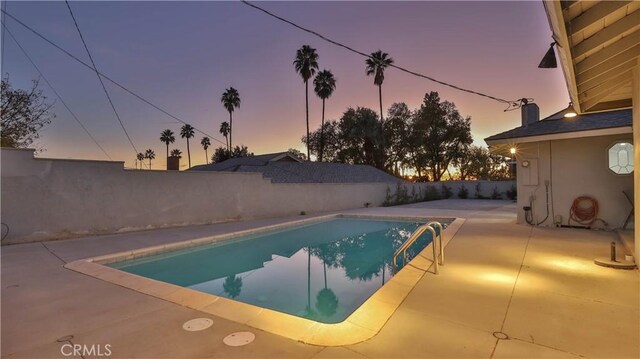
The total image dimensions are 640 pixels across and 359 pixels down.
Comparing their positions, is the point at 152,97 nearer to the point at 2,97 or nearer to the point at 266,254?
the point at 2,97

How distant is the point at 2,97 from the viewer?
13.2 metres

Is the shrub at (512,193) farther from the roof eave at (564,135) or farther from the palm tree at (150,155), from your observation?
the palm tree at (150,155)

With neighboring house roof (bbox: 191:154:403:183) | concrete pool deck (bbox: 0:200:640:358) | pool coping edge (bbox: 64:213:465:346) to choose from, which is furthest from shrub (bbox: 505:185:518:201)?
pool coping edge (bbox: 64:213:465:346)

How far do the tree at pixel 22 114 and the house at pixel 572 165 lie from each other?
18.2 metres

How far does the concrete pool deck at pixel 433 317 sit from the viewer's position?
261 centimetres

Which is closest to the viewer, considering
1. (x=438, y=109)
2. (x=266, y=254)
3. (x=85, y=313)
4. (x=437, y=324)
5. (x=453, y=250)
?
(x=437, y=324)

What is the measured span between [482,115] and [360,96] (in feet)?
39.5

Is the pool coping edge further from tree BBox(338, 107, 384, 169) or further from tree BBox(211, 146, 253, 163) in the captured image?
tree BBox(211, 146, 253, 163)

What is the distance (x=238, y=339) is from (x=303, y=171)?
19375 millimetres

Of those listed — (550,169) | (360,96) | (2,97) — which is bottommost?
(550,169)

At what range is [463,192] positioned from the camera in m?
25.9

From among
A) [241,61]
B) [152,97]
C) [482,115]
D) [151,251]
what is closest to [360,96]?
[482,115]
